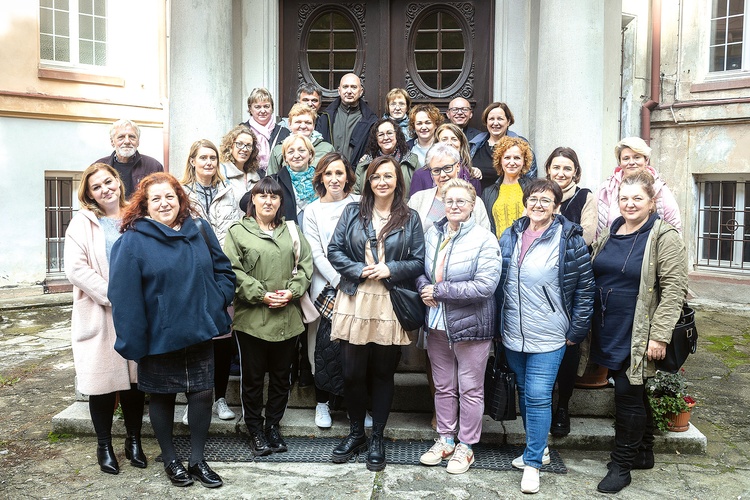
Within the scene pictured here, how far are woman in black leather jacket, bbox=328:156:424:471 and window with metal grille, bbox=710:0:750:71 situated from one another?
9.70 meters

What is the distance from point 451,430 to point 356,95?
303 centimetres

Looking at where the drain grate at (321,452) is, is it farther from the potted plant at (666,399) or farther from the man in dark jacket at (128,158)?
the man in dark jacket at (128,158)

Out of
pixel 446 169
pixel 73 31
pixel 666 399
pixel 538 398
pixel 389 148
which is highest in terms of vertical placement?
pixel 73 31

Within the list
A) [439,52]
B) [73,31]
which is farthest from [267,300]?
[73,31]

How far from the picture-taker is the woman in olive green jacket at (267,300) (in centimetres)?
456

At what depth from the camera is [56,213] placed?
1228cm

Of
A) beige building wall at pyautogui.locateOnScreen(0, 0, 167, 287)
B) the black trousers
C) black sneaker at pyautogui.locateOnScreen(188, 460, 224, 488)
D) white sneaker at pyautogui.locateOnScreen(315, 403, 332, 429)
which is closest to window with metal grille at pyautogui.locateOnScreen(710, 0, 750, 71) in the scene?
white sneaker at pyautogui.locateOnScreen(315, 403, 332, 429)

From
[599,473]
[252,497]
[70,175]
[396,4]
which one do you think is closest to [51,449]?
[252,497]

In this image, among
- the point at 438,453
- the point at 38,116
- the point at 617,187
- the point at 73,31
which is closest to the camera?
the point at 438,453

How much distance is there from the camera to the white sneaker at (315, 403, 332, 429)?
4.98 meters

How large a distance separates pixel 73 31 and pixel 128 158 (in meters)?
8.37

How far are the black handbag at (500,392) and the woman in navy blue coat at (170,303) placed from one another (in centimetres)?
166

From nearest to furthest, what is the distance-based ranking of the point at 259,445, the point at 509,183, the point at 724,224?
the point at 259,445
the point at 509,183
the point at 724,224

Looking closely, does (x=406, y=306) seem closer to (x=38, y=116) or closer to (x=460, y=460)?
(x=460, y=460)
